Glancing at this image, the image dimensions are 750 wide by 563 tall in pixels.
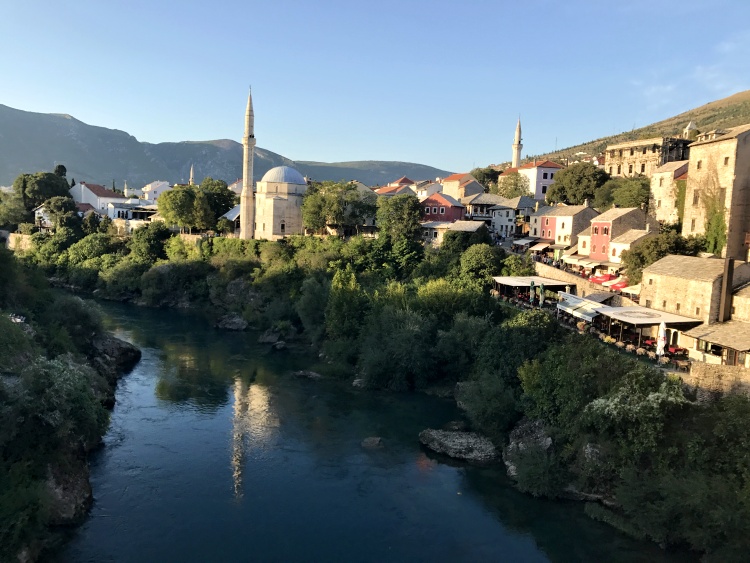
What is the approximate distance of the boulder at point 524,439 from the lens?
20.0 metres

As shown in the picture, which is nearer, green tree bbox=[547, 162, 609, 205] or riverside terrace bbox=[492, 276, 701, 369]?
riverside terrace bbox=[492, 276, 701, 369]

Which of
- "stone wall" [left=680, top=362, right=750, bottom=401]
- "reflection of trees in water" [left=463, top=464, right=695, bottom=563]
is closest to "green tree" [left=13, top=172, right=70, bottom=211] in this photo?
"reflection of trees in water" [left=463, top=464, right=695, bottom=563]

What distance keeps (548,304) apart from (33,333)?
957 inches

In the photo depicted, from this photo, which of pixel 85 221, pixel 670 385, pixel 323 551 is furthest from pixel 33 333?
pixel 85 221

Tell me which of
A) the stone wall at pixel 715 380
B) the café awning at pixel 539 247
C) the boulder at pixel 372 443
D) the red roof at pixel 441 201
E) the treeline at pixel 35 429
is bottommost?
the boulder at pixel 372 443

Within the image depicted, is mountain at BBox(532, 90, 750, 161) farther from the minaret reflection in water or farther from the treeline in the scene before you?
the treeline

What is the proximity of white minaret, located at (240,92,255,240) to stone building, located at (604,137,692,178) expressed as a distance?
3519 cm

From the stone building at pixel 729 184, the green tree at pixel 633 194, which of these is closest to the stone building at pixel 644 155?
the green tree at pixel 633 194

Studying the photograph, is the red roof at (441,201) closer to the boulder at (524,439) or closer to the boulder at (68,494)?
the boulder at (524,439)

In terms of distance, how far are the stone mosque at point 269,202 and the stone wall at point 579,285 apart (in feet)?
96.1

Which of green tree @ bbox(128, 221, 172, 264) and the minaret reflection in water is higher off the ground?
green tree @ bbox(128, 221, 172, 264)

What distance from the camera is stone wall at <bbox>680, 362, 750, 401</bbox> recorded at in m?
18.5

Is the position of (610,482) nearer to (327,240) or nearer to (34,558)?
(34,558)

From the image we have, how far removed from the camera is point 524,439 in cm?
2100
